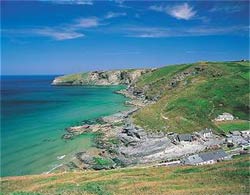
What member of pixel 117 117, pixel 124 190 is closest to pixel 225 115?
pixel 117 117

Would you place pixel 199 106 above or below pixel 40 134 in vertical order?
above

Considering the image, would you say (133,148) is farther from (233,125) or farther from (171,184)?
(171,184)

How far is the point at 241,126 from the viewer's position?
239 ft

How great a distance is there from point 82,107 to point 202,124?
58660 mm

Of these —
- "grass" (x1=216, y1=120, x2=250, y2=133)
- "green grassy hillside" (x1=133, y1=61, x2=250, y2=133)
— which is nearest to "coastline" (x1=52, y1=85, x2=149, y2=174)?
"green grassy hillside" (x1=133, y1=61, x2=250, y2=133)

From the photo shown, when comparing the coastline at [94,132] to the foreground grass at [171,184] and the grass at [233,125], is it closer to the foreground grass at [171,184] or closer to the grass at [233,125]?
the foreground grass at [171,184]

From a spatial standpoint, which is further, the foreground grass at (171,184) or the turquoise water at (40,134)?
the turquoise water at (40,134)

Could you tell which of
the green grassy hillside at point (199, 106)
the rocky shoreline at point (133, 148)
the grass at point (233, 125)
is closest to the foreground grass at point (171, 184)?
the rocky shoreline at point (133, 148)

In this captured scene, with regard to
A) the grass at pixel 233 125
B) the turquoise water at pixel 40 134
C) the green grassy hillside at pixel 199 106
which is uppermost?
the green grassy hillside at pixel 199 106

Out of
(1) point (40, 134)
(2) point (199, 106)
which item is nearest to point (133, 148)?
(2) point (199, 106)

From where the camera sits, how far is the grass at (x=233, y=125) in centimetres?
7119

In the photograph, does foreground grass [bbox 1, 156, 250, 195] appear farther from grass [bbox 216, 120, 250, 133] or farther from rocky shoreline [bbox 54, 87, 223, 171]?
grass [bbox 216, 120, 250, 133]

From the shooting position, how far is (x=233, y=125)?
2879 inches

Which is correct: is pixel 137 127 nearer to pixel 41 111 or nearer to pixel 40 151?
pixel 40 151
